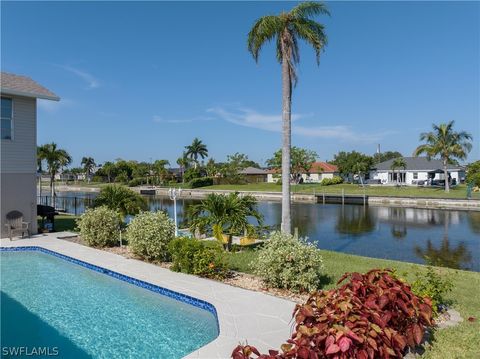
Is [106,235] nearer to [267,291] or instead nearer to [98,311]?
[98,311]

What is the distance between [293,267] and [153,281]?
3158 millimetres

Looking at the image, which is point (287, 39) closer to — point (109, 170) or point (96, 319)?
point (96, 319)

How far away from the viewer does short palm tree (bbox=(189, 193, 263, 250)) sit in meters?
11.1

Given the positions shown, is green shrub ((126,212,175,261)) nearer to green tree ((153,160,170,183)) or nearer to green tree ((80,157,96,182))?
green tree ((153,160,170,183))

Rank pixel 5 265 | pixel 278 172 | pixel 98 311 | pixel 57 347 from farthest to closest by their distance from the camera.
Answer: pixel 278 172 → pixel 5 265 → pixel 98 311 → pixel 57 347

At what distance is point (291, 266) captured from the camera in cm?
730

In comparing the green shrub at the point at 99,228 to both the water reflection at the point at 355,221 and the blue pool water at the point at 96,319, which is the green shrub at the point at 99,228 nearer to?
the blue pool water at the point at 96,319

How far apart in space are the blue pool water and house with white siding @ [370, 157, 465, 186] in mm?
53278

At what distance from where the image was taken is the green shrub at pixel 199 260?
8.39 meters

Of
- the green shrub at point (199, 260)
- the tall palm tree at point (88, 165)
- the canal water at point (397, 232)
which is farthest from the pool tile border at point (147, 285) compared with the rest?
the tall palm tree at point (88, 165)

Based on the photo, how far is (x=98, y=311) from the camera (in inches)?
277

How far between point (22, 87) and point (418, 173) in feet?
181

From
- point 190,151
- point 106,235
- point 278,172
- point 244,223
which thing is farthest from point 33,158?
point 190,151

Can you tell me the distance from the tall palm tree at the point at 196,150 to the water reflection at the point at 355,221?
52.0 metres
